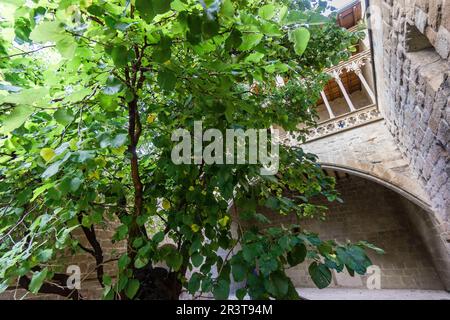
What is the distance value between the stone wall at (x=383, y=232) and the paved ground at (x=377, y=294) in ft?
1.04

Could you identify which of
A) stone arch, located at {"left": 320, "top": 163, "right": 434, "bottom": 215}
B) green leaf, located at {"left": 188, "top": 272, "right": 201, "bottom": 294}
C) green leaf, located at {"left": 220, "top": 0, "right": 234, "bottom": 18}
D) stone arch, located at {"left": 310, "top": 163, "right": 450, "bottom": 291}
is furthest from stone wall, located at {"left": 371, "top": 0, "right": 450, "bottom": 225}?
stone arch, located at {"left": 310, "top": 163, "right": 450, "bottom": 291}

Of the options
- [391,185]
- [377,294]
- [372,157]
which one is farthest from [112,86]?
[377,294]

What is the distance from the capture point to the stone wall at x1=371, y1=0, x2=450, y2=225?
4.39ft

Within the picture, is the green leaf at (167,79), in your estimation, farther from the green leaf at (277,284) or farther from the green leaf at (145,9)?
the green leaf at (277,284)

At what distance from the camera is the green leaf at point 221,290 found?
851 mm

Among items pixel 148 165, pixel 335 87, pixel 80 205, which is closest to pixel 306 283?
pixel 335 87

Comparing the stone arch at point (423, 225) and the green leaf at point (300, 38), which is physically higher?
the stone arch at point (423, 225)

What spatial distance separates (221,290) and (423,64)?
198 centimetres

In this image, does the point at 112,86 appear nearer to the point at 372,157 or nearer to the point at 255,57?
the point at 255,57

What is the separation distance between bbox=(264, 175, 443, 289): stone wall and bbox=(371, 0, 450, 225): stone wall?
12.4 feet

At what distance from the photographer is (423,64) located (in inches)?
65.3

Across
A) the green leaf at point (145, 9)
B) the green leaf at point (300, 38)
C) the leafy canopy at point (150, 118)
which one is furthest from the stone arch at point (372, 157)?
the green leaf at point (145, 9)
